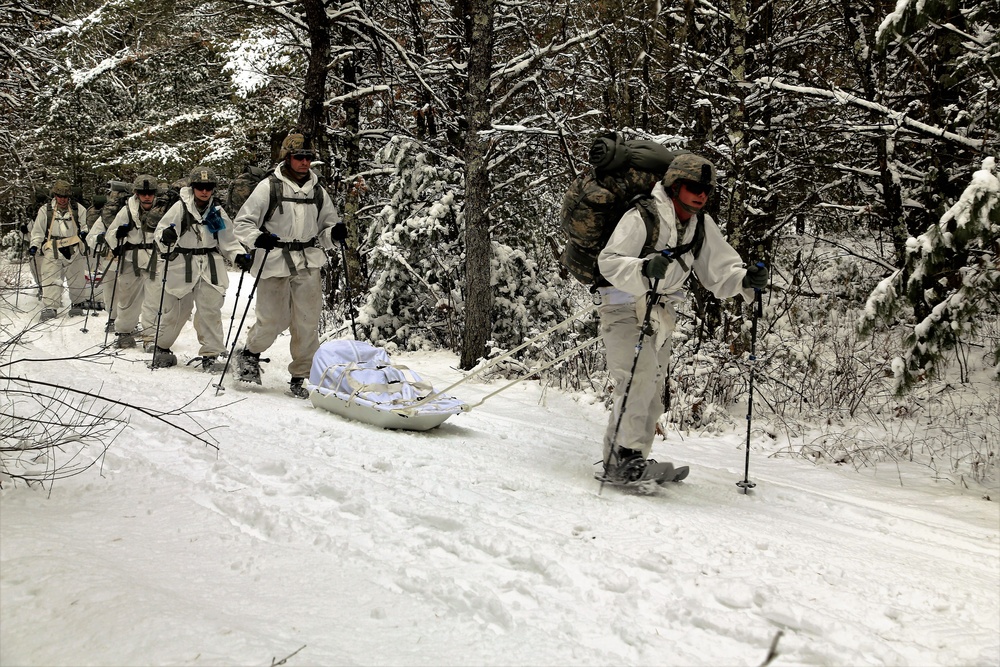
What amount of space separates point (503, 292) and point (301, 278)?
13.4 ft

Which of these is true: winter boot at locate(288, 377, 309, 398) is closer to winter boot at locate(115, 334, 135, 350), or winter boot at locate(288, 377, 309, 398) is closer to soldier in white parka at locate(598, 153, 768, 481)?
soldier in white parka at locate(598, 153, 768, 481)

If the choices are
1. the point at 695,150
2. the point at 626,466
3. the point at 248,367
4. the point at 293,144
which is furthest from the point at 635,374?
the point at 695,150

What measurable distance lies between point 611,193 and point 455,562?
2.89 meters

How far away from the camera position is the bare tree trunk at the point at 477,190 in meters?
9.68

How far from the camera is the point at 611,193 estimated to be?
529 cm

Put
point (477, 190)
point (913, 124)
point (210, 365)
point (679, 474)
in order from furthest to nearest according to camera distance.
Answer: point (477, 190) < point (210, 365) < point (913, 124) < point (679, 474)

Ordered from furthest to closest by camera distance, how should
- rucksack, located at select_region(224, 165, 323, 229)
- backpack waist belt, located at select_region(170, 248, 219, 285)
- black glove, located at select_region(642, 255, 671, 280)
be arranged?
backpack waist belt, located at select_region(170, 248, 219, 285) < rucksack, located at select_region(224, 165, 323, 229) < black glove, located at select_region(642, 255, 671, 280)

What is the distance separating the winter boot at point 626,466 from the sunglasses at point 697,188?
1.88 meters

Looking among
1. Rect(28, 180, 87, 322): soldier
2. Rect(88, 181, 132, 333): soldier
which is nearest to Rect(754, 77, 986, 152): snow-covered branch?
Rect(88, 181, 132, 333): soldier

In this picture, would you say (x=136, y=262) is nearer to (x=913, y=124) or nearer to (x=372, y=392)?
(x=372, y=392)

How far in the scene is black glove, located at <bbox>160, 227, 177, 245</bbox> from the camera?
9602 mm

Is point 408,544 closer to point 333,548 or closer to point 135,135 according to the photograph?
point 333,548

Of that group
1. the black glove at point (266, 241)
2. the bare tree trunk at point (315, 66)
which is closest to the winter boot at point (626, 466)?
the black glove at point (266, 241)

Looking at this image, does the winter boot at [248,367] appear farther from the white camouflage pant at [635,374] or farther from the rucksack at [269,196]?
the white camouflage pant at [635,374]
